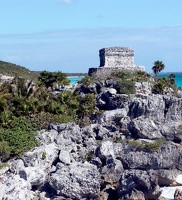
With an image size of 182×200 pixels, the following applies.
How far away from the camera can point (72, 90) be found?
1635 inches

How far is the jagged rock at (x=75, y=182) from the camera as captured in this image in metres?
25.8

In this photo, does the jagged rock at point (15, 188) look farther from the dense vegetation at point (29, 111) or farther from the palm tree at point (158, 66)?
the palm tree at point (158, 66)

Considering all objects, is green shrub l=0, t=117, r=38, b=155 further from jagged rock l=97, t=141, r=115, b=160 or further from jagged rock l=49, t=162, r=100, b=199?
jagged rock l=97, t=141, r=115, b=160

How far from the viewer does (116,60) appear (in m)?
43.4

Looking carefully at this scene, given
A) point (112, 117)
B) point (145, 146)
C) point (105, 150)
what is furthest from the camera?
point (112, 117)

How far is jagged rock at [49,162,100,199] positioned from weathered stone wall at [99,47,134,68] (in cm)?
1837

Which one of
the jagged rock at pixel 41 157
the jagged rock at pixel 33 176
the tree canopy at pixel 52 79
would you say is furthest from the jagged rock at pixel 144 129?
the tree canopy at pixel 52 79

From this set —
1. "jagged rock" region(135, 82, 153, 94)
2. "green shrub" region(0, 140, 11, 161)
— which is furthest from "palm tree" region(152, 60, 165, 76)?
"green shrub" region(0, 140, 11, 161)

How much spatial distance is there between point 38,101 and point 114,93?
6887 mm

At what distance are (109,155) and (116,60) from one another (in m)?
15.4

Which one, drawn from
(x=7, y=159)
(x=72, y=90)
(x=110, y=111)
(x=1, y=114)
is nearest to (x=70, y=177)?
(x=7, y=159)

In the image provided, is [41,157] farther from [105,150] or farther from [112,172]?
[105,150]

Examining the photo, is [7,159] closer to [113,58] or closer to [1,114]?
[1,114]

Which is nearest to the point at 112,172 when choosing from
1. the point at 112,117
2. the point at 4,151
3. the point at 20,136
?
the point at 20,136
